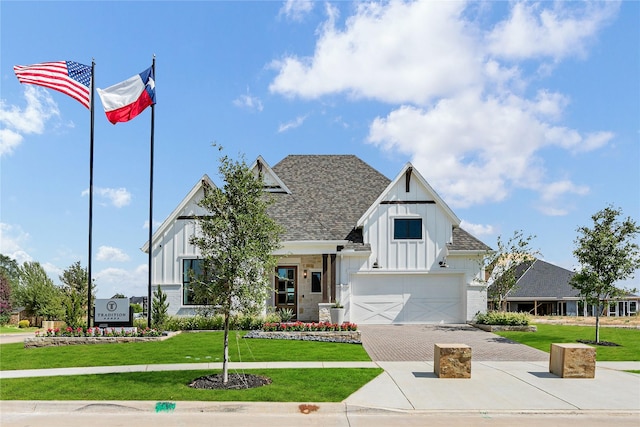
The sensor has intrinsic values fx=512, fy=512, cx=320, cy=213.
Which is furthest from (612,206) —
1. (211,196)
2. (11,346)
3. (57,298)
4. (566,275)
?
(57,298)

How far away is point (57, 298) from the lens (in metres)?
33.6

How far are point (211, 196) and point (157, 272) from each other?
15525 mm

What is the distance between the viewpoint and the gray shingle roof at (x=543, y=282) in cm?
A: 4422

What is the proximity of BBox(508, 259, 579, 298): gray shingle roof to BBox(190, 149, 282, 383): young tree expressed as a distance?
36556 mm

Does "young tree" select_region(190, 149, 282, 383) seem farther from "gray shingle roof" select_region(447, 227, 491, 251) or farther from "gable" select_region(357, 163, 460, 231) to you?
"gray shingle roof" select_region(447, 227, 491, 251)

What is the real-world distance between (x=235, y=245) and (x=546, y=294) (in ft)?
131

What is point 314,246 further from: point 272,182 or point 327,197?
point 272,182

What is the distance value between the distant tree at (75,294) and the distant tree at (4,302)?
35.0 ft

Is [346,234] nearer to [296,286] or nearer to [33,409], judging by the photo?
[296,286]

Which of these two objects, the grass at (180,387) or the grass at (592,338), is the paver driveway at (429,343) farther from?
the grass at (180,387)

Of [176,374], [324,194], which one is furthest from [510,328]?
[176,374]

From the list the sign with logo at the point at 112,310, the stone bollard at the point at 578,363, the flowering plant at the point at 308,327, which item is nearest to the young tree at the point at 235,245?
the stone bollard at the point at 578,363

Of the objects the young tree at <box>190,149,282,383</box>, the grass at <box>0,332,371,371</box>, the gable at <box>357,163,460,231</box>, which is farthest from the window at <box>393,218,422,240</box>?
the young tree at <box>190,149,282,383</box>

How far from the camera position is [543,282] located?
4578 cm
